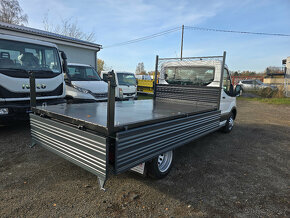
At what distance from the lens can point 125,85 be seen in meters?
10.2

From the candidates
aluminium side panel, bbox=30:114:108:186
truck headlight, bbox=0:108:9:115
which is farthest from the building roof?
aluminium side panel, bbox=30:114:108:186

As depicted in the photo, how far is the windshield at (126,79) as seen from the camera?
1040 cm

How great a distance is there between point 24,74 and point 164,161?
3.88 metres

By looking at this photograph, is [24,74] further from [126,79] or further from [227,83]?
[126,79]

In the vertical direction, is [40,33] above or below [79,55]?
above

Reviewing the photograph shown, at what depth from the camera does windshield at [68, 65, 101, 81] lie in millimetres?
7059

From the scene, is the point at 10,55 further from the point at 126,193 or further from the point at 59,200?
the point at 126,193

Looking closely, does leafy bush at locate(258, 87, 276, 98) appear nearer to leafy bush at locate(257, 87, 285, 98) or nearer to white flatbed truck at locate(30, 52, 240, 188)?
leafy bush at locate(257, 87, 285, 98)

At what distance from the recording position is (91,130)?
2.24m

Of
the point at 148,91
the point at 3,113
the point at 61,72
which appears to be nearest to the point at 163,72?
the point at 61,72

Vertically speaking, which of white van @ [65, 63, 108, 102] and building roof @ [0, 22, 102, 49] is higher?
building roof @ [0, 22, 102, 49]

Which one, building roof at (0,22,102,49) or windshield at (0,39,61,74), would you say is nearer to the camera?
windshield at (0,39,61,74)

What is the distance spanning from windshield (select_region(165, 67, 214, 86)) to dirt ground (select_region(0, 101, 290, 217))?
187cm

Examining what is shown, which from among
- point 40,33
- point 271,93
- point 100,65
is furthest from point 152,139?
point 100,65
